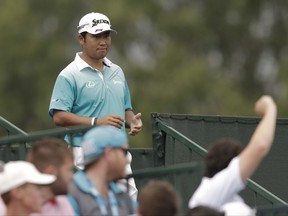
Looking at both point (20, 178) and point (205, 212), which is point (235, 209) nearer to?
point (205, 212)

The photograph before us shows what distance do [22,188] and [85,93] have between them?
3.48 m

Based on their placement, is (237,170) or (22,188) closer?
(22,188)

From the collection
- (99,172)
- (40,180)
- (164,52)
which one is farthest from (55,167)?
(164,52)

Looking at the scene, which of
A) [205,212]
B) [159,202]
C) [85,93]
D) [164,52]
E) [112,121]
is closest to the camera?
[159,202]

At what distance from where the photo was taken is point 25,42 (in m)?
45.8

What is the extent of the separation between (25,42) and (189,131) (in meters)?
31.1

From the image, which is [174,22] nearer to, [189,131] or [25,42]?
[25,42]

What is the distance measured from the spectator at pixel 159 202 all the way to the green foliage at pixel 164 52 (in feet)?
97.2

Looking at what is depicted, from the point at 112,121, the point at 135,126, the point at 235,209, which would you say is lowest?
the point at 235,209

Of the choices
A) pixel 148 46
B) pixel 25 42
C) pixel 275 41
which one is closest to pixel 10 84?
pixel 25 42

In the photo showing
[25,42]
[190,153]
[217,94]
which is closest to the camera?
[190,153]

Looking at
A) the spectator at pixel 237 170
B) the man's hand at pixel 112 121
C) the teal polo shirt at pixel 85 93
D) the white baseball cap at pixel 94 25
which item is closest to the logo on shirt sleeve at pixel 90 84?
the teal polo shirt at pixel 85 93

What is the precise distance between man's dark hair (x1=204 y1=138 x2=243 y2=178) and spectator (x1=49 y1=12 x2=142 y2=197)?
8.05 feet

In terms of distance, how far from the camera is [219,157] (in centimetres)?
1119
